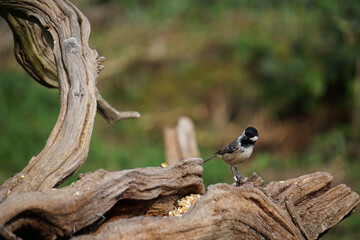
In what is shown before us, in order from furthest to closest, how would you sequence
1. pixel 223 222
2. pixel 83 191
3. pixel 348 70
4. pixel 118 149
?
pixel 348 70, pixel 118 149, pixel 223 222, pixel 83 191

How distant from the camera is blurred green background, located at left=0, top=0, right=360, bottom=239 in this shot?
9.06 metres

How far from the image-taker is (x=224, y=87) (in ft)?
38.0

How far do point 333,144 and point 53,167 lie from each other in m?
7.42

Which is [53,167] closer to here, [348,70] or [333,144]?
[333,144]

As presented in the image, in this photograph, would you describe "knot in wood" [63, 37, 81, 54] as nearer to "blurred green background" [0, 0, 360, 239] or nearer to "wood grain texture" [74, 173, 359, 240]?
"wood grain texture" [74, 173, 359, 240]

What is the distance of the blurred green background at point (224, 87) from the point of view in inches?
357

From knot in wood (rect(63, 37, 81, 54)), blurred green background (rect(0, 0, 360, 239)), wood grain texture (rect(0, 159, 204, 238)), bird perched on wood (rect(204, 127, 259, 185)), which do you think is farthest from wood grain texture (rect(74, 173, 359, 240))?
blurred green background (rect(0, 0, 360, 239))

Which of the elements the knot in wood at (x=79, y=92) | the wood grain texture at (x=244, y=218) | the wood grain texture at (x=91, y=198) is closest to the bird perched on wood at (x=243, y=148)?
the wood grain texture at (x=244, y=218)

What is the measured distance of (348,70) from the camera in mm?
10164

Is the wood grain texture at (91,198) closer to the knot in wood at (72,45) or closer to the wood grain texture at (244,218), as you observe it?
the wood grain texture at (244,218)

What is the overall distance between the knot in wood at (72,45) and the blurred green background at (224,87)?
3.91 m

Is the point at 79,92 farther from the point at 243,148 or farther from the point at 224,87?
the point at 224,87

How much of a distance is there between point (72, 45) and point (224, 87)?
7785 millimetres

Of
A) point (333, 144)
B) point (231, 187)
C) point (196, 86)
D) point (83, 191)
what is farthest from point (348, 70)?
point (83, 191)
